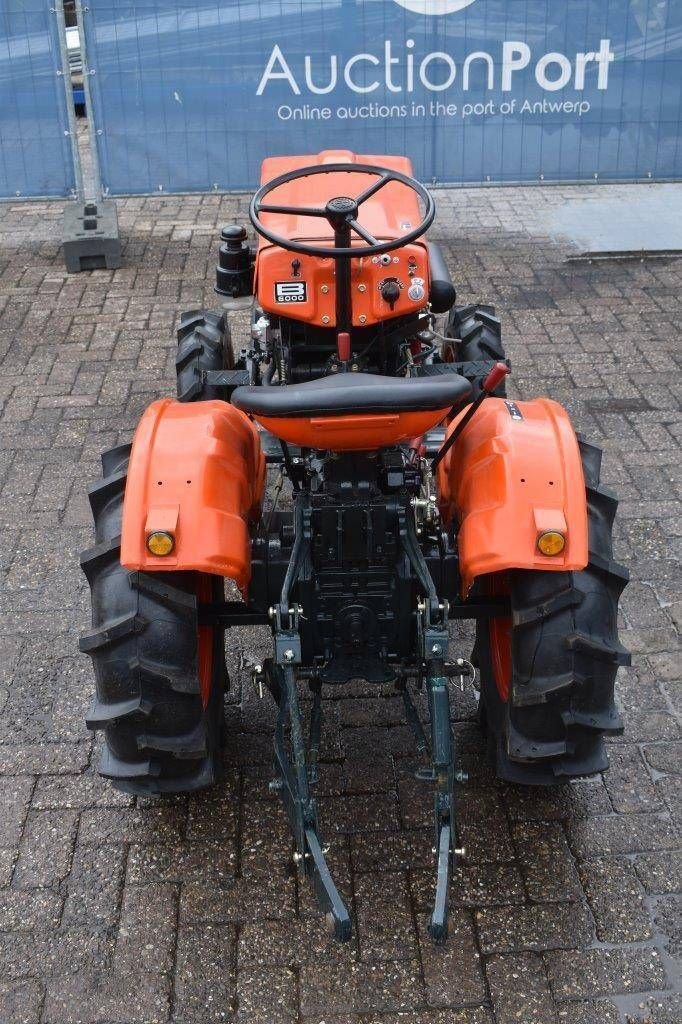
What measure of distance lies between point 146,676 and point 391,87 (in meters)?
→ 6.79

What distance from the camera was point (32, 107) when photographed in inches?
337

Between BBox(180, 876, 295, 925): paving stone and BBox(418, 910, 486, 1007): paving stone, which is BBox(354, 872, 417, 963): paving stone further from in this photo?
BBox(180, 876, 295, 925): paving stone

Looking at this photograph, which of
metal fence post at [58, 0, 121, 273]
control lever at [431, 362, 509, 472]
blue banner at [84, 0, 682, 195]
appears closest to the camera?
control lever at [431, 362, 509, 472]

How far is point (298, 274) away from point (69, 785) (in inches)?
71.4

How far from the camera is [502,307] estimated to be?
723cm

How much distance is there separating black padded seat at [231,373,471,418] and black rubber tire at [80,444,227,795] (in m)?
0.61

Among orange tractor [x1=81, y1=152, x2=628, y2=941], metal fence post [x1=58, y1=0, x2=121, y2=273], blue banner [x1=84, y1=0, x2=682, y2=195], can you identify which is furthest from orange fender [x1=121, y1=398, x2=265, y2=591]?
blue banner [x1=84, y1=0, x2=682, y2=195]

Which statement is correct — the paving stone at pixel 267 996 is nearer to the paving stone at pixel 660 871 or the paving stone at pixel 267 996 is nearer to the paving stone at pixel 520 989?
the paving stone at pixel 520 989

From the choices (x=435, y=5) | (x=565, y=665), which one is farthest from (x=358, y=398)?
(x=435, y=5)

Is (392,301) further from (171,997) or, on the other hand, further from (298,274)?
(171,997)

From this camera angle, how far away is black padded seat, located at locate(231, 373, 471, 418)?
2.64 m

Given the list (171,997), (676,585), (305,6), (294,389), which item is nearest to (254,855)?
(171,997)

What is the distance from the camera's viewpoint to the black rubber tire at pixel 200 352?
4.76 m

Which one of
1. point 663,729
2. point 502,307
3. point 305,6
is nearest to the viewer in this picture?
point 663,729
